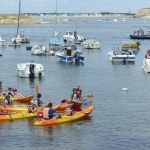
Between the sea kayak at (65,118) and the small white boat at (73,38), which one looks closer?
the sea kayak at (65,118)

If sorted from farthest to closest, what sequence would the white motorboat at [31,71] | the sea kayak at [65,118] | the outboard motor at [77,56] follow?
the outboard motor at [77,56], the white motorboat at [31,71], the sea kayak at [65,118]

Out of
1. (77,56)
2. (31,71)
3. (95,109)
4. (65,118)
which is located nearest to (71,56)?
(77,56)

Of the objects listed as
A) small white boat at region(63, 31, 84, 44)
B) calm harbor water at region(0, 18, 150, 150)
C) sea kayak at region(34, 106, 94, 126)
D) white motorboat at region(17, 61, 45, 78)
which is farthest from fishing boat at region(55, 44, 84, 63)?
small white boat at region(63, 31, 84, 44)

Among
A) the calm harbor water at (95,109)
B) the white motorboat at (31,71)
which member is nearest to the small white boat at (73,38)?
the calm harbor water at (95,109)

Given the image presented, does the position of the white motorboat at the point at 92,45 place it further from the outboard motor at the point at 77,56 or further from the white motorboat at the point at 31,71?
the white motorboat at the point at 31,71

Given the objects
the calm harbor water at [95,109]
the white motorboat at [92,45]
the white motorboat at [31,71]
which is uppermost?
the white motorboat at [92,45]

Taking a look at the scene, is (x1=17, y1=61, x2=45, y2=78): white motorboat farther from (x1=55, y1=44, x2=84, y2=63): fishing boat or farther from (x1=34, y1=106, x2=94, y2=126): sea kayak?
(x1=34, y1=106, x2=94, y2=126): sea kayak

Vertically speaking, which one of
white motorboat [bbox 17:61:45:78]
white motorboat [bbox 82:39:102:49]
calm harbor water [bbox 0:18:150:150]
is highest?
white motorboat [bbox 82:39:102:49]

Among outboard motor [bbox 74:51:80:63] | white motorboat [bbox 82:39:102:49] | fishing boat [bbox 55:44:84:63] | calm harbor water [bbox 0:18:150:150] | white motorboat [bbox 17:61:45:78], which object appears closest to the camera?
calm harbor water [bbox 0:18:150:150]

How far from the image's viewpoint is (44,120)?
Result: 39562 millimetres

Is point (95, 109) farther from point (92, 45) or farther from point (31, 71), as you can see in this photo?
point (92, 45)

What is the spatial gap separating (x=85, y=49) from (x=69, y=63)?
1077 inches

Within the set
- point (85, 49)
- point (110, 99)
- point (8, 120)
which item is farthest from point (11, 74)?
point (85, 49)

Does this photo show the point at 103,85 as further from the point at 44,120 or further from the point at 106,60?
the point at 106,60
